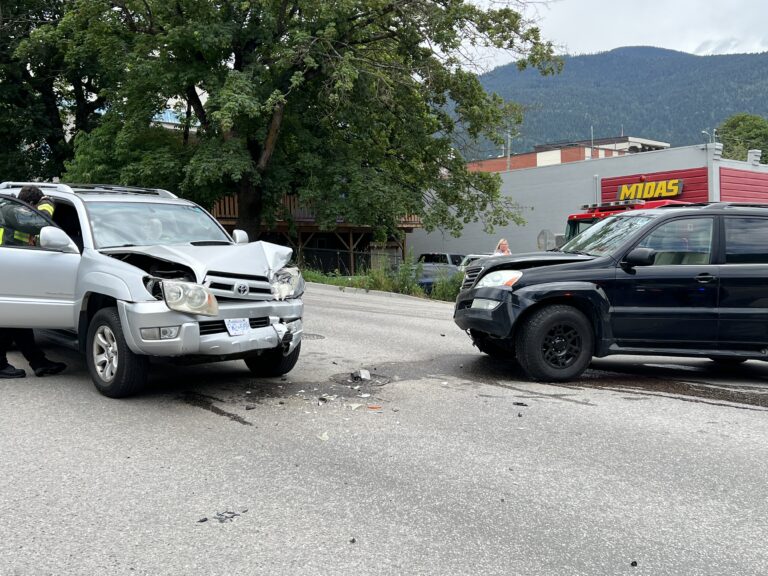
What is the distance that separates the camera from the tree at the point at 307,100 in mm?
23875

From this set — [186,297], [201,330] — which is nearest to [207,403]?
[201,330]

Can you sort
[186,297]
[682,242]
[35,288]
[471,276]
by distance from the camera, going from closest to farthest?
[186,297] < [35,288] < [682,242] < [471,276]

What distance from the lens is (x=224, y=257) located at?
6738 mm

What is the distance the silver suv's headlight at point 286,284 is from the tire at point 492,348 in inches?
98.6

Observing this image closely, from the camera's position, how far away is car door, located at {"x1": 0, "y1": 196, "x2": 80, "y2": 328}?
726cm

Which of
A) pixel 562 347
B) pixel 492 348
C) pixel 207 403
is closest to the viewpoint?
pixel 207 403

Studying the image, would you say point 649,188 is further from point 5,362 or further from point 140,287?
point 140,287

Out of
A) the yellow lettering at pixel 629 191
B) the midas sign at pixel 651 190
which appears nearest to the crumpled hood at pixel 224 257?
the midas sign at pixel 651 190

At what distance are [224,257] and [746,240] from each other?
5.63 meters

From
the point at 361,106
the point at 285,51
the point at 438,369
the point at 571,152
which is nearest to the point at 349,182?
the point at 361,106

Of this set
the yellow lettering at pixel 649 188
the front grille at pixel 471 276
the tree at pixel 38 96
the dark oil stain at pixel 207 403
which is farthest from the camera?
the yellow lettering at pixel 649 188

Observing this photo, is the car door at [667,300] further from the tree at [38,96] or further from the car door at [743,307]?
the tree at [38,96]

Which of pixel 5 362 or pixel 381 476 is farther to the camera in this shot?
pixel 5 362

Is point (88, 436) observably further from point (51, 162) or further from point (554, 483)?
point (51, 162)
